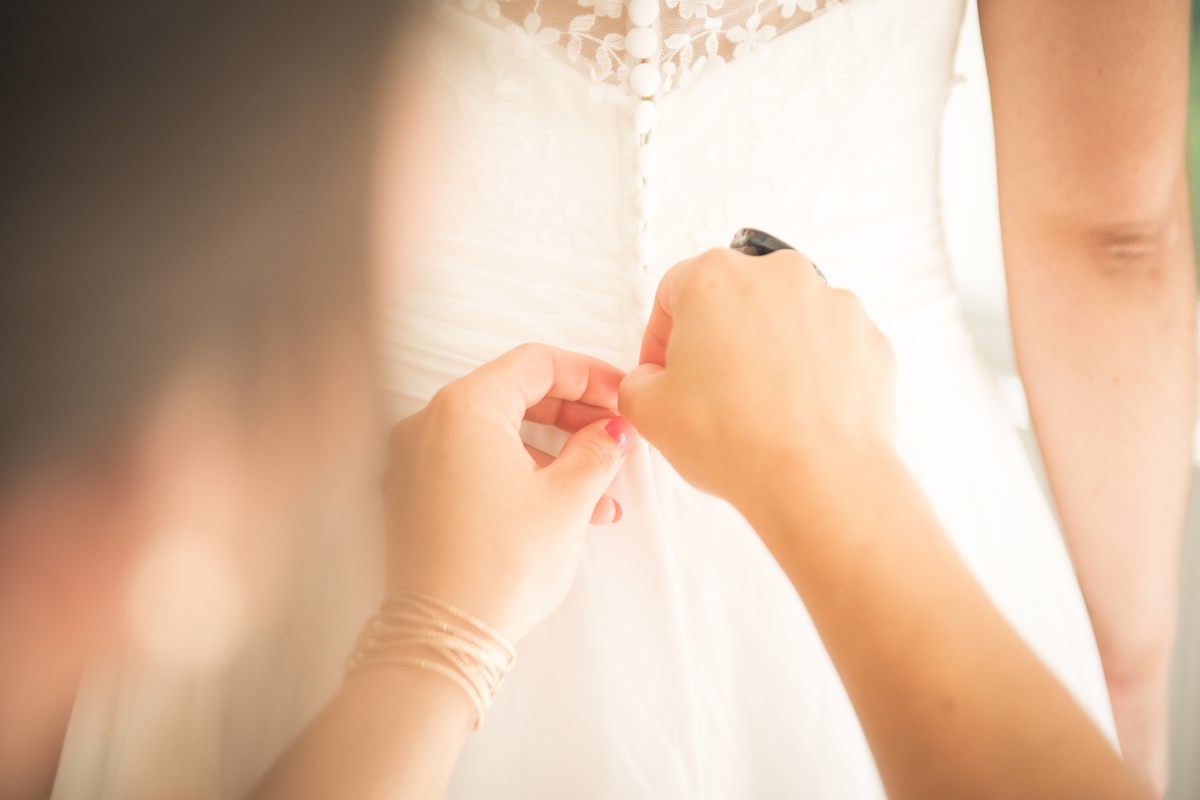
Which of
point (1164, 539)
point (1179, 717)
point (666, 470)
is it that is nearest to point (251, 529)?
point (666, 470)

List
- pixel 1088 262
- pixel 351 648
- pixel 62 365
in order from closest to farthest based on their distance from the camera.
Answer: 1. pixel 62 365
2. pixel 351 648
3. pixel 1088 262

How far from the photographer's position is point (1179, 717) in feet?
2.67

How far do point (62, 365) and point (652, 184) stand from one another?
1.42ft

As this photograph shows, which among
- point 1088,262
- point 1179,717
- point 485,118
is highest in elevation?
point 485,118

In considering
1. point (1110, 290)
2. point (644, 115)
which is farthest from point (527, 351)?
point (1110, 290)

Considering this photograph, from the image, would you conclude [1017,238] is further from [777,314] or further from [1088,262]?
[777,314]

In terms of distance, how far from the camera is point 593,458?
0.49 metres

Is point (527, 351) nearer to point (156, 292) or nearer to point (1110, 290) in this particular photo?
point (156, 292)


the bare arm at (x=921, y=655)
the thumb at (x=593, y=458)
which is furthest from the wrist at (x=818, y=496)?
the thumb at (x=593, y=458)

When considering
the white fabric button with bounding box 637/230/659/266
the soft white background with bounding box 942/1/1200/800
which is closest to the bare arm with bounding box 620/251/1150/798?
the white fabric button with bounding box 637/230/659/266

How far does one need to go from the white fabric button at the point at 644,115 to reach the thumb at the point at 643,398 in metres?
0.22

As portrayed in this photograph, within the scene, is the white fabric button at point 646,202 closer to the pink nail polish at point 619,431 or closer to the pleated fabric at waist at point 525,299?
the pleated fabric at waist at point 525,299

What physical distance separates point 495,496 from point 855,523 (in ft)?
0.79

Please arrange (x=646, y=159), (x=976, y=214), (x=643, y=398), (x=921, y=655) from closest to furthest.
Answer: (x=921, y=655) < (x=643, y=398) < (x=646, y=159) < (x=976, y=214)
